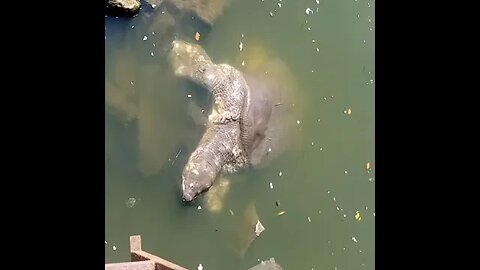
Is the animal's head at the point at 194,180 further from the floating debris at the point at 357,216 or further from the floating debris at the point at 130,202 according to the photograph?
the floating debris at the point at 357,216

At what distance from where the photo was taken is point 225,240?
196 centimetres

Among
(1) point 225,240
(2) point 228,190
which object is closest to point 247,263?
(1) point 225,240

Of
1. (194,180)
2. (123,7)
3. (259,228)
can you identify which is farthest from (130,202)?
(123,7)

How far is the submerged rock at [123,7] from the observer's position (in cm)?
179

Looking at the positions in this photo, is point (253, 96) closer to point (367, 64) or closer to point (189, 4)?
point (189, 4)

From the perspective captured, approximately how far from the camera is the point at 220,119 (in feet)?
6.52

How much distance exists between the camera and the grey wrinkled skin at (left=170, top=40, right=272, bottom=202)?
6.24ft

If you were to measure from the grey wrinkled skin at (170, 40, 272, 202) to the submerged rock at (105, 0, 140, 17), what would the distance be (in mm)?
169

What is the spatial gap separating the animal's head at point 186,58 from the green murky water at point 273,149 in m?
0.03

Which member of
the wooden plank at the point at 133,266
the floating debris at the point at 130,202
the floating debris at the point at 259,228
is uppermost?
the floating debris at the point at 130,202

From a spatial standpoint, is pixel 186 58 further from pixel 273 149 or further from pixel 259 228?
pixel 259 228

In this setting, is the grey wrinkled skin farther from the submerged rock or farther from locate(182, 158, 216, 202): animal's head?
the submerged rock

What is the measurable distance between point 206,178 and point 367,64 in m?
0.86

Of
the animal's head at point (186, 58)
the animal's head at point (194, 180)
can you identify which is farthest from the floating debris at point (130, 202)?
the animal's head at point (186, 58)
